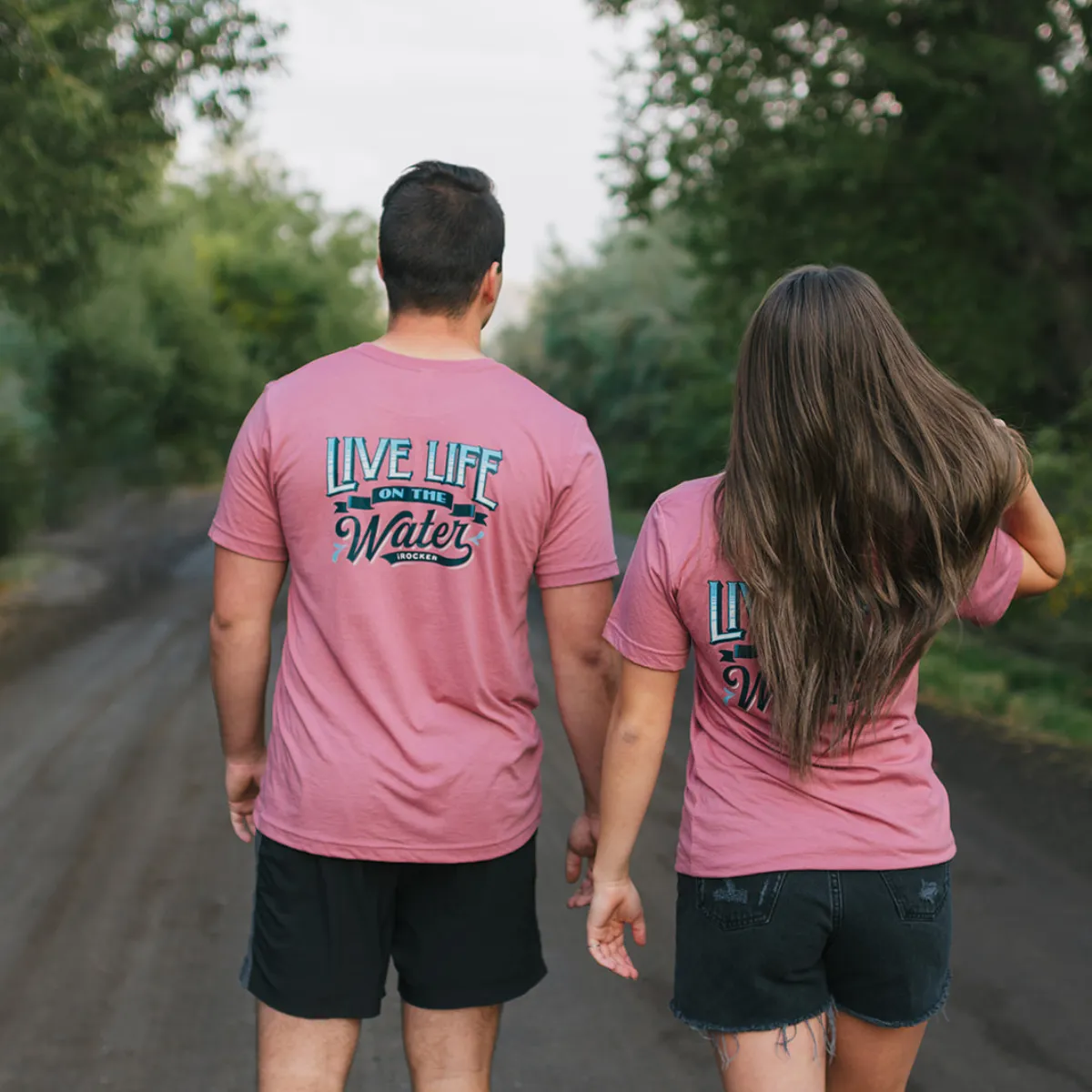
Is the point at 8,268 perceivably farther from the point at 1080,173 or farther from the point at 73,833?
the point at 1080,173

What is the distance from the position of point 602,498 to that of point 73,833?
4650 millimetres

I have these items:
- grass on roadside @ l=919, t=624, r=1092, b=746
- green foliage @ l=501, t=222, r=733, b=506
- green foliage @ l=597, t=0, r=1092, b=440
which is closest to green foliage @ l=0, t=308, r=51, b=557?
green foliage @ l=597, t=0, r=1092, b=440

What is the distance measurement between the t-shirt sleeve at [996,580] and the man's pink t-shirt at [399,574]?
2.41ft

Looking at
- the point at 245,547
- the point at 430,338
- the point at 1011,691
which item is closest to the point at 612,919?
the point at 245,547

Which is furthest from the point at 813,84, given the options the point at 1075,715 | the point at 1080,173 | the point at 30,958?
the point at 30,958

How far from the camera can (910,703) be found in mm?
2410

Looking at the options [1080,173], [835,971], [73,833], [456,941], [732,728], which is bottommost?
[73,833]

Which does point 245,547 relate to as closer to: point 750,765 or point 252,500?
point 252,500

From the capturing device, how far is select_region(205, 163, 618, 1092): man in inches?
103

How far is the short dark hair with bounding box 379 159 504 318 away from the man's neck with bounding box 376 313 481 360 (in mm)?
18

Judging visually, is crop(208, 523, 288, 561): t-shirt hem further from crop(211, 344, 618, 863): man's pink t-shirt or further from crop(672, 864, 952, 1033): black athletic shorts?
crop(672, 864, 952, 1033): black athletic shorts

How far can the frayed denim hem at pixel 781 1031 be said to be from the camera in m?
2.34

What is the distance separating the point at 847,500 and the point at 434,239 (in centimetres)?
97

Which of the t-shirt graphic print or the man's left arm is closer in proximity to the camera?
the t-shirt graphic print
